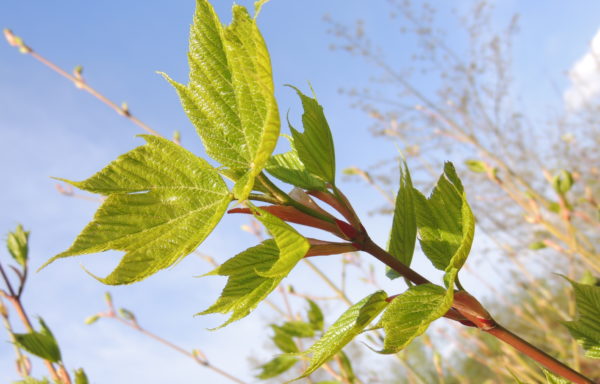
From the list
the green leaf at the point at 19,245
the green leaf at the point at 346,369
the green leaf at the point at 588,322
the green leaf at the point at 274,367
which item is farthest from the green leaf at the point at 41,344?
the green leaf at the point at 588,322

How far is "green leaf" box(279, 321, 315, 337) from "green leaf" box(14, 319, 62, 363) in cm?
35

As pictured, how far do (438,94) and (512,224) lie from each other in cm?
123

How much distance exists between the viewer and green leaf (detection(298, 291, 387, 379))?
0.83 feet

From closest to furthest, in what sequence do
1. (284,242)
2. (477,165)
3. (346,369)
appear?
(284,242), (346,369), (477,165)

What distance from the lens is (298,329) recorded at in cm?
87

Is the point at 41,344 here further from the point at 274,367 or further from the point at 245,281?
the point at 245,281

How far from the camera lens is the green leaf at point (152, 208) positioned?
254 millimetres

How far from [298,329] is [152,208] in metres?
0.65

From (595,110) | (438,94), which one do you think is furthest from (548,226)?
(595,110)

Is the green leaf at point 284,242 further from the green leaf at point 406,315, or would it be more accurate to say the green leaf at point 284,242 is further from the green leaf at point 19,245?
the green leaf at point 19,245

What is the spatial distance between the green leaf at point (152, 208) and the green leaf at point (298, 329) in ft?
2.05

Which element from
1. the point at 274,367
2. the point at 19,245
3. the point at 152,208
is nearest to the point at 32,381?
the point at 19,245

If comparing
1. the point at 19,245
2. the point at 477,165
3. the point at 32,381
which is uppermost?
the point at 477,165

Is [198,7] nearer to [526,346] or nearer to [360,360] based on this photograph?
[526,346]
